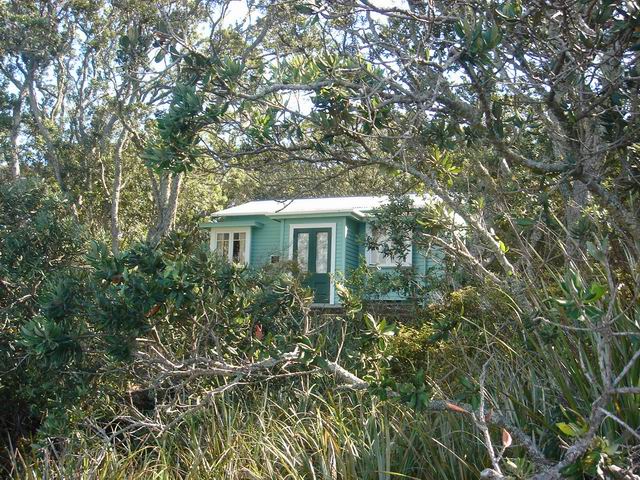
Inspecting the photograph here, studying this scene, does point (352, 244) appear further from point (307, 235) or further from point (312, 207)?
point (312, 207)

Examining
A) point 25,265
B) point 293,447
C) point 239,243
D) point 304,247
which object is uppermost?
point 239,243

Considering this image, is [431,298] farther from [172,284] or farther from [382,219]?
[172,284]

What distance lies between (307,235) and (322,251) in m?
0.67

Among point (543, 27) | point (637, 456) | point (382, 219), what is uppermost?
point (543, 27)

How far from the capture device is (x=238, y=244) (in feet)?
69.5

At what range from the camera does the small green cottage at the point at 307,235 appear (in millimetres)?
19047

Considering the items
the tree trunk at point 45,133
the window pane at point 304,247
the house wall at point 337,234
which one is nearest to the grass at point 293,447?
the house wall at point 337,234

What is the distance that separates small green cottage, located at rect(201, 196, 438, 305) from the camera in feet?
62.5

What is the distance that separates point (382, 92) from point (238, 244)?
16.4 meters

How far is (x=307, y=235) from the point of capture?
65.1 ft

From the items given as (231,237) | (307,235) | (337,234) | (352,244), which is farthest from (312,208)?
(231,237)

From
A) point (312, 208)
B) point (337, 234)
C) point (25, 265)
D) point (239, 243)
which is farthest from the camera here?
point (239, 243)

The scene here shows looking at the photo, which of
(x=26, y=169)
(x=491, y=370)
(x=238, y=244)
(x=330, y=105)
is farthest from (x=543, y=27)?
(x=26, y=169)

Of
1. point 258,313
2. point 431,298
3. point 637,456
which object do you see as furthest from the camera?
point 431,298
